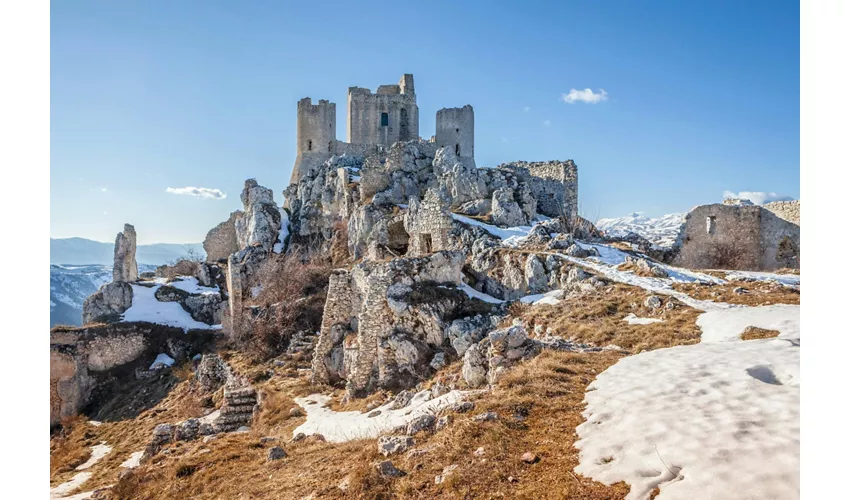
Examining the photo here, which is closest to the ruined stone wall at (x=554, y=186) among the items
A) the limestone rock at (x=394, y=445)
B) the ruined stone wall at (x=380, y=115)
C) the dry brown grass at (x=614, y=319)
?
the ruined stone wall at (x=380, y=115)

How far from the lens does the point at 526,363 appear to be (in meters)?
7.96

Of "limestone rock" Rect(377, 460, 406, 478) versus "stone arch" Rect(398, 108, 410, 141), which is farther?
"stone arch" Rect(398, 108, 410, 141)

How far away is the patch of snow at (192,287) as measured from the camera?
92.0ft

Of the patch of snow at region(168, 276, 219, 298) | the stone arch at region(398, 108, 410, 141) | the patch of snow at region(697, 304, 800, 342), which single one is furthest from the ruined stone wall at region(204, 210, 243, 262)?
the patch of snow at region(697, 304, 800, 342)

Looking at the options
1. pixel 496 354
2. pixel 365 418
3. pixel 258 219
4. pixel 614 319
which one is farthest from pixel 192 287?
pixel 614 319

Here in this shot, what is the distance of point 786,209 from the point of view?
23750mm

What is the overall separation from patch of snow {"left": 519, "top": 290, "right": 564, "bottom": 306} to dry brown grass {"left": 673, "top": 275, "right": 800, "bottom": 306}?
9.94 feet

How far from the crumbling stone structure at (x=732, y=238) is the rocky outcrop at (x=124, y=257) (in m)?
36.7

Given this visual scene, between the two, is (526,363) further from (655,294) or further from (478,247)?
(478,247)

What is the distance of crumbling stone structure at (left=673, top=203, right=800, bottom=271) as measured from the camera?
24156 mm

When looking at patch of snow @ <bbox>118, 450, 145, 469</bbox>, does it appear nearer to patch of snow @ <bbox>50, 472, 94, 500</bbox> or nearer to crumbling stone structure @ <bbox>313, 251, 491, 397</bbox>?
patch of snow @ <bbox>50, 472, 94, 500</bbox>

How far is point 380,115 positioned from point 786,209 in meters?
32.4

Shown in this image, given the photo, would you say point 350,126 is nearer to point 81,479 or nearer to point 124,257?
point 124,257

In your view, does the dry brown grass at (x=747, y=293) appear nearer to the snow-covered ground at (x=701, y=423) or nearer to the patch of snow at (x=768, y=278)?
the patch of snow at (x=768, y=278)
